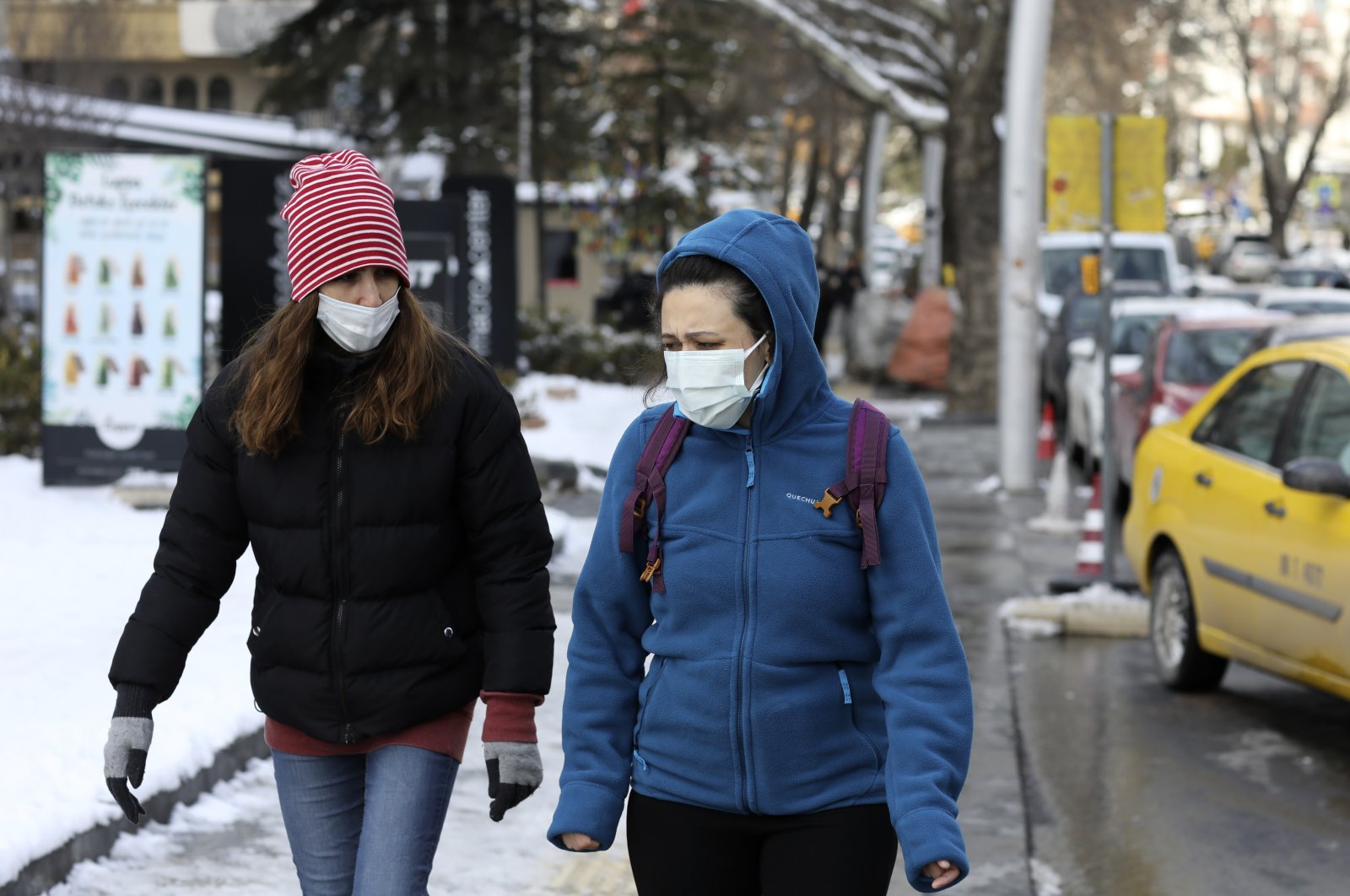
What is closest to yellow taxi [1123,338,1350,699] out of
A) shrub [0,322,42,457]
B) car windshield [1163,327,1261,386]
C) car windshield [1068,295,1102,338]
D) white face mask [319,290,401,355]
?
white face mask [319,290,401,355]

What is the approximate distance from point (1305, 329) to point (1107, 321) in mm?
1837

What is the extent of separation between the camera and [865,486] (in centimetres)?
299

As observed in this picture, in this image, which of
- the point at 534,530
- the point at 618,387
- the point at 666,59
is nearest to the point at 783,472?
the point at 534,530

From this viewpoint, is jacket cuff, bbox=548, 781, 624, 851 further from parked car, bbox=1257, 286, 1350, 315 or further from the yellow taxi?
parked car, bbox=1257, 286, 1350, 315

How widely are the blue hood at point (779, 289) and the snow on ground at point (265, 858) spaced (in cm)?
282

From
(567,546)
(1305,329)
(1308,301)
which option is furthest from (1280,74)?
(567,546)

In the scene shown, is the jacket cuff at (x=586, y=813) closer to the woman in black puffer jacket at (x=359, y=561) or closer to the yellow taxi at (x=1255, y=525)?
the woman in black puffer jacket at (x=359, y=561)

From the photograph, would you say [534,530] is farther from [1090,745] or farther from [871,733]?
[1090,745]

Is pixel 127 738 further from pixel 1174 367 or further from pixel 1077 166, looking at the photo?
pixel 1174 367

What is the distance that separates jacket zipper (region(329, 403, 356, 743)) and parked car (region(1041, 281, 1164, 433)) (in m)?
17.3

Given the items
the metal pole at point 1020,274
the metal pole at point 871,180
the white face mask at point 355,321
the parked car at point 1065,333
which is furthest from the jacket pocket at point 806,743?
the metal pole at point 871,180

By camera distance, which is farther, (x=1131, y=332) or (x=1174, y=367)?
(x=1131, y=332)

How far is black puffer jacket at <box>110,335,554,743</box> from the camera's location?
3.43m

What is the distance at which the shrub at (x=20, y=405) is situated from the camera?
14.1 metres
